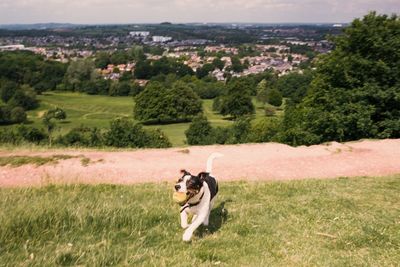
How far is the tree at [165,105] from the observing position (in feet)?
236

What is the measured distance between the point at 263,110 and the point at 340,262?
3071 inches

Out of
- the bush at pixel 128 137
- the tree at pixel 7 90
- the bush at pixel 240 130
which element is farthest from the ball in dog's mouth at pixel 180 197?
the tree at pixel 7 90

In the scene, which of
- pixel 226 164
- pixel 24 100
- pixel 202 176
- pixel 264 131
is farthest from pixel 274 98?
pixel 202 176

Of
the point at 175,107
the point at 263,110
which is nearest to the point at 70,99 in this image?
the point at 175,107

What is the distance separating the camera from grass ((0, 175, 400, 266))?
17.7 feet

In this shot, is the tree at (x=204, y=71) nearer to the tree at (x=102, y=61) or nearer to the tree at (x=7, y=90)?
the tree at (x=102, y=61)

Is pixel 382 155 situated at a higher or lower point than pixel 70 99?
higher

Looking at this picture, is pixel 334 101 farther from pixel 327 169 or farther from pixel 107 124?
pixel 107 124

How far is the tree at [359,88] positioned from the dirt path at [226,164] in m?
5.44

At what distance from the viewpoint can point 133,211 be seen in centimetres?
680

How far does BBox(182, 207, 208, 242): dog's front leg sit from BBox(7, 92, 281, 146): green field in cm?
4764

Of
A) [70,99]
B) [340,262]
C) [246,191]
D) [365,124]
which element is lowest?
[70,99]

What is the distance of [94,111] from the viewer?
8119cm

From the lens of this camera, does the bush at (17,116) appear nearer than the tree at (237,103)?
Yes
